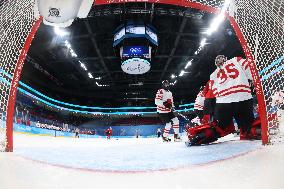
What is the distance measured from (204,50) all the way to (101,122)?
1227 centimetres

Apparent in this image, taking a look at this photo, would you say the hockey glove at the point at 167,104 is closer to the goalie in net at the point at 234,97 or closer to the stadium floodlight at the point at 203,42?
the goalie in net at the point at 234,97

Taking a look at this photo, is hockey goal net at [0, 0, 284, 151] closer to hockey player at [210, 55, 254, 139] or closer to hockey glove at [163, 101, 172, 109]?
hockey player at [210, 55, 254, 139]

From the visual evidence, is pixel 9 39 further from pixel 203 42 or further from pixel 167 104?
pixel 203 42

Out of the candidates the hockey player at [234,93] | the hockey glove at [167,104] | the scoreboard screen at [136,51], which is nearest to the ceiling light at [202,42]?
the scoreboard screen at [136,51]

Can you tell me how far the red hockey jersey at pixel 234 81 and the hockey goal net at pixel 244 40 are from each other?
0.94 ft

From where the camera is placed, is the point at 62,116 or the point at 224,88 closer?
the point at 224,88

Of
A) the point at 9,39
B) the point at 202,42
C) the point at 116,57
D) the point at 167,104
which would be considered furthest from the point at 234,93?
the point at 116,57

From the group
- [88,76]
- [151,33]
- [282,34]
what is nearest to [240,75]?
[282,34]

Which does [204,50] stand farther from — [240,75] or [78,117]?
[78,117]

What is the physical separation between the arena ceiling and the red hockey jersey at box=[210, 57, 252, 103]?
Result: 701 cm

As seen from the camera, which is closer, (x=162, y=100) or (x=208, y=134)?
(x=208, y=134)

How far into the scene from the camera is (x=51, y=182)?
3.79 ft

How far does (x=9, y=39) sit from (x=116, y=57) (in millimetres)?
12185

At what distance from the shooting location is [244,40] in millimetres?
2006
